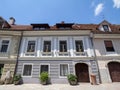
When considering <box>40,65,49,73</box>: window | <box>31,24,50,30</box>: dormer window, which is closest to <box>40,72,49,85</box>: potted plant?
<box>40,65,49,73</box>: window

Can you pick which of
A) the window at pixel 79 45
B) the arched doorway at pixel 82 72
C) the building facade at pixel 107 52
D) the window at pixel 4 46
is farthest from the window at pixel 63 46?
the window at pixel 4 46

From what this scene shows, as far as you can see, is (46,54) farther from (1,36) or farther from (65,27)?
(1,36)

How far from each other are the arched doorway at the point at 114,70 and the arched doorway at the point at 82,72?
2711 millimetres

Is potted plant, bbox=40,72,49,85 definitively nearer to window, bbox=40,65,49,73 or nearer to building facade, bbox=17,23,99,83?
building facade, bbox=17,23,99,83

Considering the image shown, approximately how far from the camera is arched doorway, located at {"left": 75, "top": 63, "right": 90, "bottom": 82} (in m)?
14.5

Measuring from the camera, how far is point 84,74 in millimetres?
14766

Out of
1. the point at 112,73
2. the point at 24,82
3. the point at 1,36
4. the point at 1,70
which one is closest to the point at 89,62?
the point at 112,73

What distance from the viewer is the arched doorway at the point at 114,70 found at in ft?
47.8

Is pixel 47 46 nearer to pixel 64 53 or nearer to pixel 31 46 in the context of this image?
pixel 31 46

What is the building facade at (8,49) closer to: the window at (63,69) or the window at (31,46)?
the window at (31,46)

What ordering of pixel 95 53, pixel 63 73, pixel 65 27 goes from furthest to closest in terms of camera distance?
pixel 65 27 < pixel 95 53 < pixel 63 73

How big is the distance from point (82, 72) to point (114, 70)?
3.68 metres

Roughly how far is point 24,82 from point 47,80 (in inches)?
98.1

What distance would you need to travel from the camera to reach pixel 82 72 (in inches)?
587
